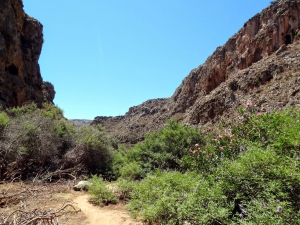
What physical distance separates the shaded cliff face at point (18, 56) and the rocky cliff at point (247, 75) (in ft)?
69.1

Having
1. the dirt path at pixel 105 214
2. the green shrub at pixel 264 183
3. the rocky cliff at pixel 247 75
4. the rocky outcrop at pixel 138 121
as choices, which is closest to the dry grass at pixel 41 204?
the dirt path at pixel 105 214

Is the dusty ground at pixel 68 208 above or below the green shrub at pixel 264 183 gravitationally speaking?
below

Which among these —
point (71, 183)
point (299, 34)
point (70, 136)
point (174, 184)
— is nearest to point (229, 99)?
point (299, 34)

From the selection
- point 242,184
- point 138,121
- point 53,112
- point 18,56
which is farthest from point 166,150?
point 138,121

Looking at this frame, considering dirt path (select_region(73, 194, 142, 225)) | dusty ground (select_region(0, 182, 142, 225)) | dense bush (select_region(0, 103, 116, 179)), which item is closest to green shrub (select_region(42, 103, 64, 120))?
dense bush (select_region(0, 103, 116, 179))

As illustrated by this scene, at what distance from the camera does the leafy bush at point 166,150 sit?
10.2 m

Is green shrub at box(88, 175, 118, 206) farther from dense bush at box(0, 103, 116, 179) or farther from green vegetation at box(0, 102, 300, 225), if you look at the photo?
dense bush at box(0, 103, 116, 179)

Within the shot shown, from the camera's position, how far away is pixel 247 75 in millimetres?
34625

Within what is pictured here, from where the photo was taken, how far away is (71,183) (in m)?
9.48

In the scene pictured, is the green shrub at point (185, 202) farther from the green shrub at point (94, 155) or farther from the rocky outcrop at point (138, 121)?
Answer: the rocky outcrop at point (138, 121)

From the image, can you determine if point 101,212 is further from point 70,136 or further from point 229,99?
point 229,99

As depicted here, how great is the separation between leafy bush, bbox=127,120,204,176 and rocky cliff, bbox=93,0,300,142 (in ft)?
50.0

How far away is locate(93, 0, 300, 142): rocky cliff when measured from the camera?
27578 millimetres

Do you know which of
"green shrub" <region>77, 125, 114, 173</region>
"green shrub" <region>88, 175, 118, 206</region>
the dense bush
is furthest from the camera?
"green shrub" <region>77, 125, 114, 173</region>
